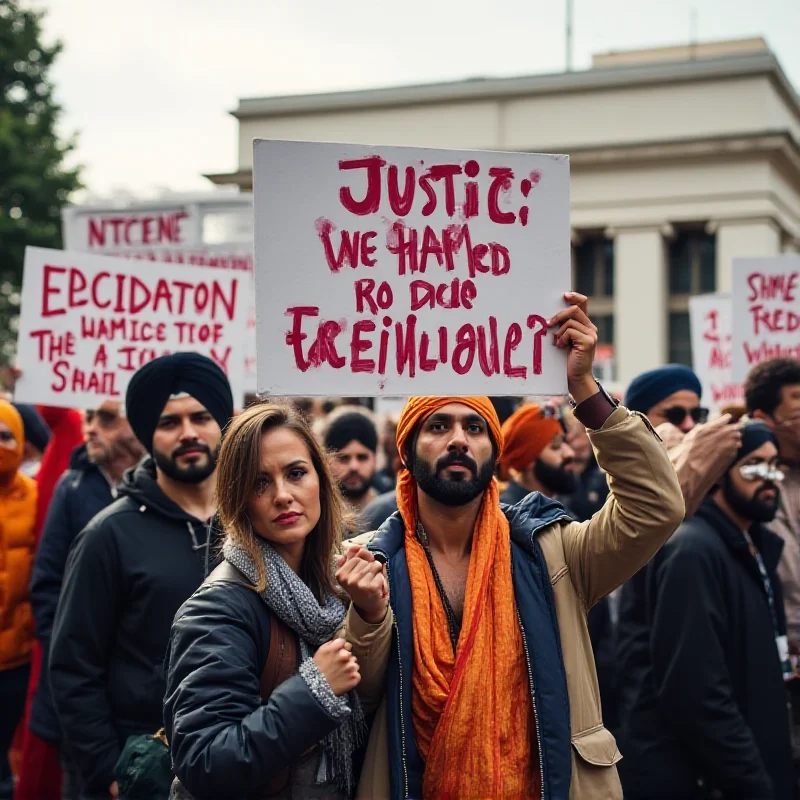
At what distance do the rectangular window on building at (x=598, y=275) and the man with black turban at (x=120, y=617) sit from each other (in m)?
32.8

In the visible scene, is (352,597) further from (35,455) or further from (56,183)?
(56,183)

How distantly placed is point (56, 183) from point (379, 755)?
30979mm

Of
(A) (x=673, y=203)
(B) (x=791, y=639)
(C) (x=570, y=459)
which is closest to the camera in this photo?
(B) (x=791, y=639)

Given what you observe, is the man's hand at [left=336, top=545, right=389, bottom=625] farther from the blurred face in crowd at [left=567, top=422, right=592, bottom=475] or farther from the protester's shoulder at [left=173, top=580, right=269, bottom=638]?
the blurred face in crowd at [left=567, top=422, right=592, bottom=475]

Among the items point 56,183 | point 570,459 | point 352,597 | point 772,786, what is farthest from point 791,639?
point 56,183

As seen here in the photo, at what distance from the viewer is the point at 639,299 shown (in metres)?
34.7

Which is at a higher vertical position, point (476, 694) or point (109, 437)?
point (109, 437)

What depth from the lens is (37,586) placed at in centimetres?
468

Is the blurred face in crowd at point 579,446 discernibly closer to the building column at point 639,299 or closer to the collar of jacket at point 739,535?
the collar of jacket at point 739,535

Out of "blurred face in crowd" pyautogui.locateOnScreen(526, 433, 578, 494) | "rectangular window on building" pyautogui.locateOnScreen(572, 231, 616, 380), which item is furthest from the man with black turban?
"rectangular window on building" pyautogui.locateOnScreen(572, 231, 616, 380)

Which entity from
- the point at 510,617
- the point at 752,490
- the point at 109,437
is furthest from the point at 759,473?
the point at 109,437

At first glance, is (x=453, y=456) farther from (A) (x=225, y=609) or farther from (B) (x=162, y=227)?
(B) (x=162, y=227)

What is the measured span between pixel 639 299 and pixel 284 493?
32879mm

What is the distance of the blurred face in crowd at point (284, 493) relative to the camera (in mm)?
2816
